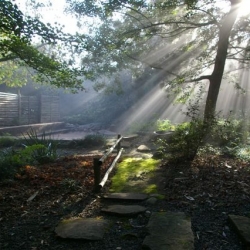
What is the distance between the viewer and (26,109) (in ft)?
61.7

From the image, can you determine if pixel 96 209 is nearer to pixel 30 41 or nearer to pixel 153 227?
pixel 153 227

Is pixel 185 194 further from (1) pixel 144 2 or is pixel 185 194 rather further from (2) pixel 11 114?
(2) pixel 11 114

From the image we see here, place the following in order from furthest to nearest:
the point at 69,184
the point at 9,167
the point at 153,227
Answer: the point at 9,167 < the point at 69,184 < the point at 153,227

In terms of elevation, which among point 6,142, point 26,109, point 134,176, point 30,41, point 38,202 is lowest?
point 6,142

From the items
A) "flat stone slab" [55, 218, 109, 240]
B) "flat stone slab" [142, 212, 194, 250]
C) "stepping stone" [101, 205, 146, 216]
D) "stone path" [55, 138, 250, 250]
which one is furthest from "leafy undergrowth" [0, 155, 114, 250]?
"flat stone slab" [142, 212, 194, 250]

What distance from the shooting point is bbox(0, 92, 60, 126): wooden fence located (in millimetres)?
16462

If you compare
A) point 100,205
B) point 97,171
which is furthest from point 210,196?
point 97,171

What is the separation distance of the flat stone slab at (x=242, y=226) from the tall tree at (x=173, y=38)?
17.8ft

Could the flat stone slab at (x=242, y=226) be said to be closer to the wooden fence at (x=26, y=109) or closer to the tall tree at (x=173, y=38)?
the tall tree at (x=173, y=38)

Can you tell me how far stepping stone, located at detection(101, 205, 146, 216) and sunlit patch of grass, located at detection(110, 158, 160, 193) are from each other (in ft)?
2.59

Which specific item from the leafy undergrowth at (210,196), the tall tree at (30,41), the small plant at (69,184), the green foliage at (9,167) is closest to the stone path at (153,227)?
the leafy undergrowth at (210,196)

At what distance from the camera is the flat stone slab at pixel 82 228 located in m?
2.66

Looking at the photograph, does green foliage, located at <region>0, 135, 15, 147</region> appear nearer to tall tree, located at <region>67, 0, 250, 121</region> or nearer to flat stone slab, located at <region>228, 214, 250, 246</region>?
tall tree, located at <region>67, 0, 250, 121</region>

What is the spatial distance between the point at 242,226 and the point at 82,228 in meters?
1.82
